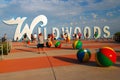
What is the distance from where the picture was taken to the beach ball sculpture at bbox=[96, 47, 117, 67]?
454 inches

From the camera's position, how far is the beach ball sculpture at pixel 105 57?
11531 mm

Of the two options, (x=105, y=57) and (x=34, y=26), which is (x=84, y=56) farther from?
(x=34, y=26)

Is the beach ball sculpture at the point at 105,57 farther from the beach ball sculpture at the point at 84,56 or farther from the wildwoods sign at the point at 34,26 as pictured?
→ the wildwoods sign at the point at 34,26

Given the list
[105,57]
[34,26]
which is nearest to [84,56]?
[105,57]

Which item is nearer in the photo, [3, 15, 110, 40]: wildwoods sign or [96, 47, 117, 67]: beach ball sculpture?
[96, 47, 117, 67]: beach ball sculpture

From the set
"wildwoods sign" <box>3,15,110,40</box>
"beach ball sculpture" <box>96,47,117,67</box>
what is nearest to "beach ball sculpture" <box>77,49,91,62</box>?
"beach ball sculpture" <box>96,47,117,67</box>

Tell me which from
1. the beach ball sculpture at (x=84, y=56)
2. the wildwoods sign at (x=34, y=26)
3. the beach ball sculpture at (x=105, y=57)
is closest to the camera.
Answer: the beach ball sculpture at (x=105, y=57)

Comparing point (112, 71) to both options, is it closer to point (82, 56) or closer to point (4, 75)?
point (82, 56)

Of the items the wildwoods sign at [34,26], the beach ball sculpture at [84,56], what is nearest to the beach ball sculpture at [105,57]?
the beach ball sculpture at [84,56]

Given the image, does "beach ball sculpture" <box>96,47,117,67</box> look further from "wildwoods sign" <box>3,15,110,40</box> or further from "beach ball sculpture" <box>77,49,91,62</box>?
"wildwoods sign" <box>3,15,110,40</box>

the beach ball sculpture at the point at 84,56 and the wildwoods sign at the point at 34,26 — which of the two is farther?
the wildwoods sign at the point at 34,26

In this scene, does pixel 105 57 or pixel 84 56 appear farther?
pixel 84 56

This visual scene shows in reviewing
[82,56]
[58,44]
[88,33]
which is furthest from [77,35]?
[82,56]

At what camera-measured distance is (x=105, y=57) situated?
11672 millimetres
